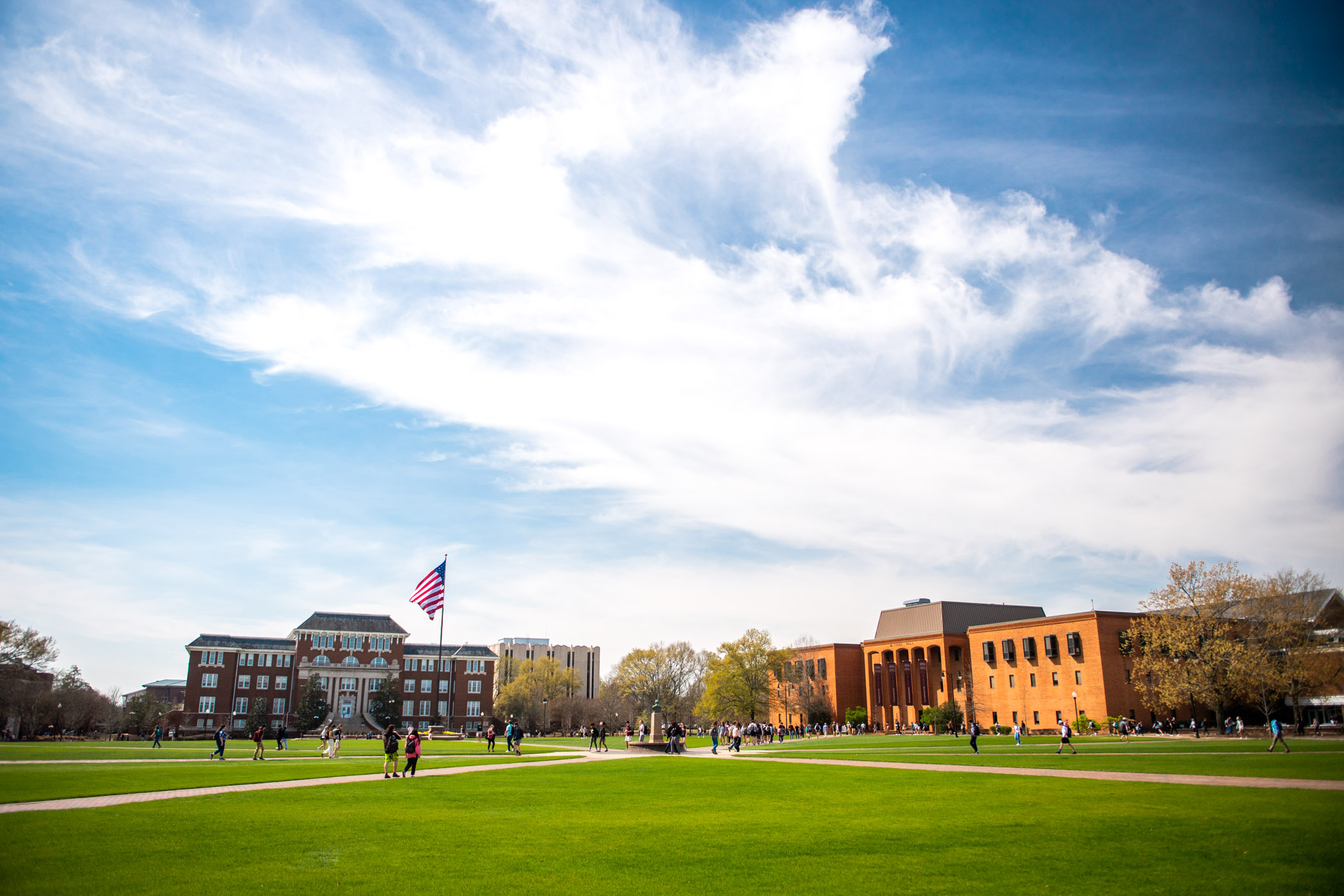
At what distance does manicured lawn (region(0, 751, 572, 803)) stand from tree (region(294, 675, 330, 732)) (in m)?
68.3

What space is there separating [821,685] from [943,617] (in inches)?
821

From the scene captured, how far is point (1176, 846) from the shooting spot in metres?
12.5

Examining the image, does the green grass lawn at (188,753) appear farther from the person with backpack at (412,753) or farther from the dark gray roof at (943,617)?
the dark gray roof at (943,617)

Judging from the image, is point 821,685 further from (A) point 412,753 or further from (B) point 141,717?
(A) point 412,753

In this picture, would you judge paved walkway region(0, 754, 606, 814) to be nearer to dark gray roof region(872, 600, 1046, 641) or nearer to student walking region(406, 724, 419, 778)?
student walking region(406, 724, 419, 778)

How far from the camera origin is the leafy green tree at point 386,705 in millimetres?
105550

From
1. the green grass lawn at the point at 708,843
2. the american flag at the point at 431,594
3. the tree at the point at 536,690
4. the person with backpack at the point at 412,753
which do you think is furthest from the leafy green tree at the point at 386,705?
the green grass lawn at the point at 708,843

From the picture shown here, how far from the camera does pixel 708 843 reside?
1384cm

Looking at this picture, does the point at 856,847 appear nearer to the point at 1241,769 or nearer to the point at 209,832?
the point at 209,832

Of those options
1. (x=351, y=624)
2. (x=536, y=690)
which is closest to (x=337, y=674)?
(x=351, y=624)

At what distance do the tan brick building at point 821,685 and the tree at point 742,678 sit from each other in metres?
11.1

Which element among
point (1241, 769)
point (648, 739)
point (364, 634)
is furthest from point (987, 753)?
point (364, 634)

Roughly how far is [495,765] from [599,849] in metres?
24.7

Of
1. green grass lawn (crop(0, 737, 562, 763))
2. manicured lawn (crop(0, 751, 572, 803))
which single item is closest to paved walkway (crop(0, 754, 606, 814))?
manicured lawn (crop(0, 751, 572, 803))
